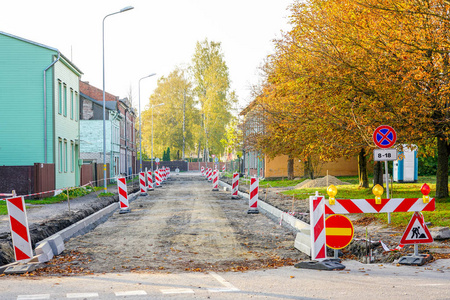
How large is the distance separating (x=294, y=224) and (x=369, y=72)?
4.79 m

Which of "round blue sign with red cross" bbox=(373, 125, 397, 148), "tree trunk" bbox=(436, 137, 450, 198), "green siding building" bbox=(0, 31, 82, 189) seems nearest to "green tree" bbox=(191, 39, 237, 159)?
"green siding building" bbox=(0, 31, 82, 189)

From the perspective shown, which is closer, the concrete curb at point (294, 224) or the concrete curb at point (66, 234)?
the concrete curb at point (66, 234)

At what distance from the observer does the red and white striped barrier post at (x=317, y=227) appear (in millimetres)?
8969

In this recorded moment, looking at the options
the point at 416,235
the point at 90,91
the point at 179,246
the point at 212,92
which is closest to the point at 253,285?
the point at 416,235

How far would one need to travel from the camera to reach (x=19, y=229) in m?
9.31

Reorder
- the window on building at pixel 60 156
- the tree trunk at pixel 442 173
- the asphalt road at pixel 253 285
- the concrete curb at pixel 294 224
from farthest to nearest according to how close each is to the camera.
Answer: the window on building at pixel 60 156 → the tree trunk at pixel 442 173 → the concrete curb at pixel 294 224 → the asphalt road at pixel 253 285

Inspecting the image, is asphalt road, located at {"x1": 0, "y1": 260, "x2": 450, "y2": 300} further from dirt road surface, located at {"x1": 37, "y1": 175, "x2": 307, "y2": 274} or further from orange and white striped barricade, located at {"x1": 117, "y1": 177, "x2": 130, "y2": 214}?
orange and white striped barricade, located at {"x1": 117, "y1": 177, "x2": 130, "y2": 214}

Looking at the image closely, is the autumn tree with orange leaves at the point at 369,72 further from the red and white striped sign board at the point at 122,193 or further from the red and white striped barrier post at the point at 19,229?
the red and white striped barrier post at the point at 19,229

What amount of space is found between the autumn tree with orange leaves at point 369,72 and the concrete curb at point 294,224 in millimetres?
3007

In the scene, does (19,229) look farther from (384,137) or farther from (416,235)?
(384,137)

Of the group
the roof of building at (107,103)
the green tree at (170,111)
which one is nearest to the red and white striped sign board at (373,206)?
the roof of building at (107,103)

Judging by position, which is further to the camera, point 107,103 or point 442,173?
point 107,103

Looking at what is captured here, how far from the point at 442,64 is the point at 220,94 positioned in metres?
63.4

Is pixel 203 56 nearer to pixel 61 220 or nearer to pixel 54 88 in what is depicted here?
pixel 54 88
